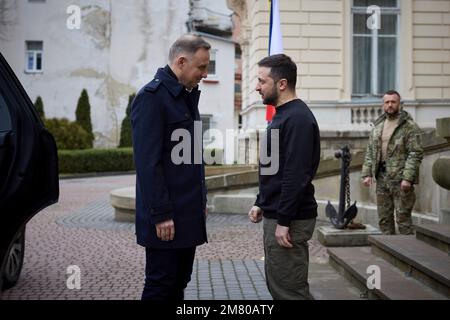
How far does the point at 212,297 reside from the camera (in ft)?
17.5

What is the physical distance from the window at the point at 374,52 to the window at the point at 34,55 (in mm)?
23424

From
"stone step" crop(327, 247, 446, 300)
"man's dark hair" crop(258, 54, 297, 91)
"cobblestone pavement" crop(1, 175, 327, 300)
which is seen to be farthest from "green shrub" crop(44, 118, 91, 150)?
"man's dark hair" crop(258, 54, 297, 91)

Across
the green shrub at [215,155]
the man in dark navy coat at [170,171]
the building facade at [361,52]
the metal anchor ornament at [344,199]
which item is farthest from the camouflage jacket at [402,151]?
the green shrub at [215,155]

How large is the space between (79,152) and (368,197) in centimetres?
2036

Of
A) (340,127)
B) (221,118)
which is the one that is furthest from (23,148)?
(221,118)

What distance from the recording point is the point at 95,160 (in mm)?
28156

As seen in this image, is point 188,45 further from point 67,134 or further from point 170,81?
point 67,134

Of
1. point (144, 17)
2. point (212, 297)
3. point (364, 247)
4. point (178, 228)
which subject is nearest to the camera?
point (178, 228)

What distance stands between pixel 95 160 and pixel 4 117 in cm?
2597

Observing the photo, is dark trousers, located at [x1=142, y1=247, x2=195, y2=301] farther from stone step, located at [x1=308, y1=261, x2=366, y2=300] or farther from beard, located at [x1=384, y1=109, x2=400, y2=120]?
beard, located at [x1=384, y1=109, x2=400, y2=120]

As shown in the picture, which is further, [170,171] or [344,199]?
[344,199]

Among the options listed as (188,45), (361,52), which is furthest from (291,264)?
(361,52)
